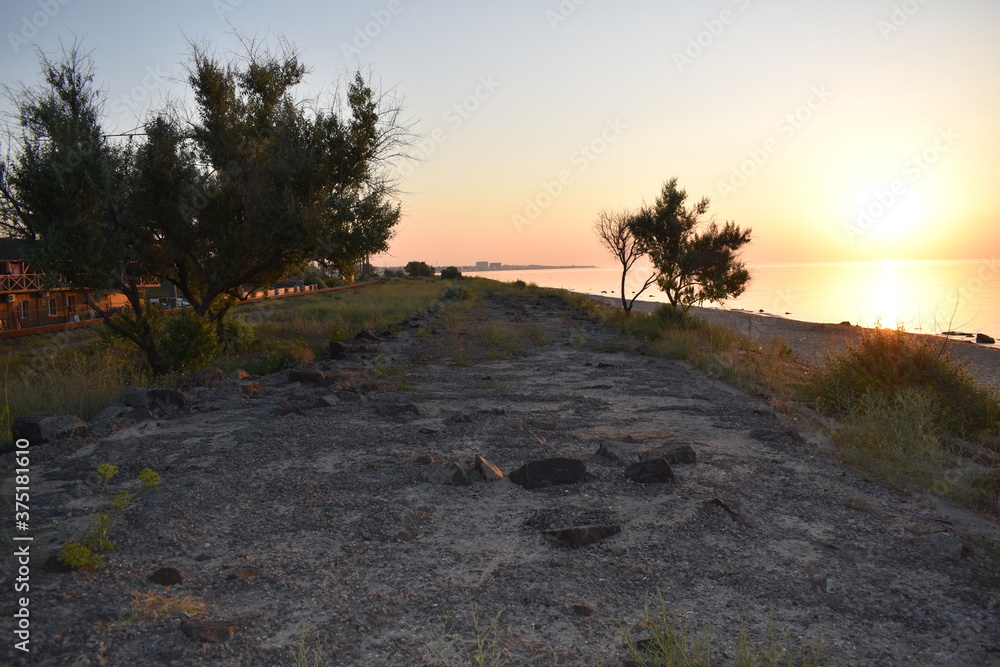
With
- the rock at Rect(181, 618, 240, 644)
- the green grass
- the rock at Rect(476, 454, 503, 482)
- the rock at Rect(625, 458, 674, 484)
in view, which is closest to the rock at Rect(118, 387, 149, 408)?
the rock at Rect(476, 454, 503, 482)

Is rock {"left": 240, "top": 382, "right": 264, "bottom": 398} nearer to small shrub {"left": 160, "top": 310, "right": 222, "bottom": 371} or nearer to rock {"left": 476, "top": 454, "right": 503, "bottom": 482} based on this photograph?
small shrub {"left": 160, "top": 310, "right": 222, "bottom": 371}

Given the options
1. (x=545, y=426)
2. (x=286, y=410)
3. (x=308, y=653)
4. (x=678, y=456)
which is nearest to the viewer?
(x=308, y=653)

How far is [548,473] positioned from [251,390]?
5.58 meters

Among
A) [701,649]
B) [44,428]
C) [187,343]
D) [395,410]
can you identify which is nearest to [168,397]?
[44,428]

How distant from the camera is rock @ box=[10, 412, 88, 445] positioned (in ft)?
20.1

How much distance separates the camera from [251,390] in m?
8.70

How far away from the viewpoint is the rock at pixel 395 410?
24.9 ft

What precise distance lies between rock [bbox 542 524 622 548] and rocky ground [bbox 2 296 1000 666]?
0.13ft

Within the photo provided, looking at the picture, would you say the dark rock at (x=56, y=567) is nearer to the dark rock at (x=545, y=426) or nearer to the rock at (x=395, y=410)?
the rock at (x=395, y=410)

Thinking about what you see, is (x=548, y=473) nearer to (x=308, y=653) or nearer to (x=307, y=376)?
(x=308, y=653)

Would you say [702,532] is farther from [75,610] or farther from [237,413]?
[237,413]

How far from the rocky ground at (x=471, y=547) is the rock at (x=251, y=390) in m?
1.04

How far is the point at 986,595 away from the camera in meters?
3.32

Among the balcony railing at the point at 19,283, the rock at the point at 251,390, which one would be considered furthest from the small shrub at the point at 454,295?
the rock at the point at 251,390
